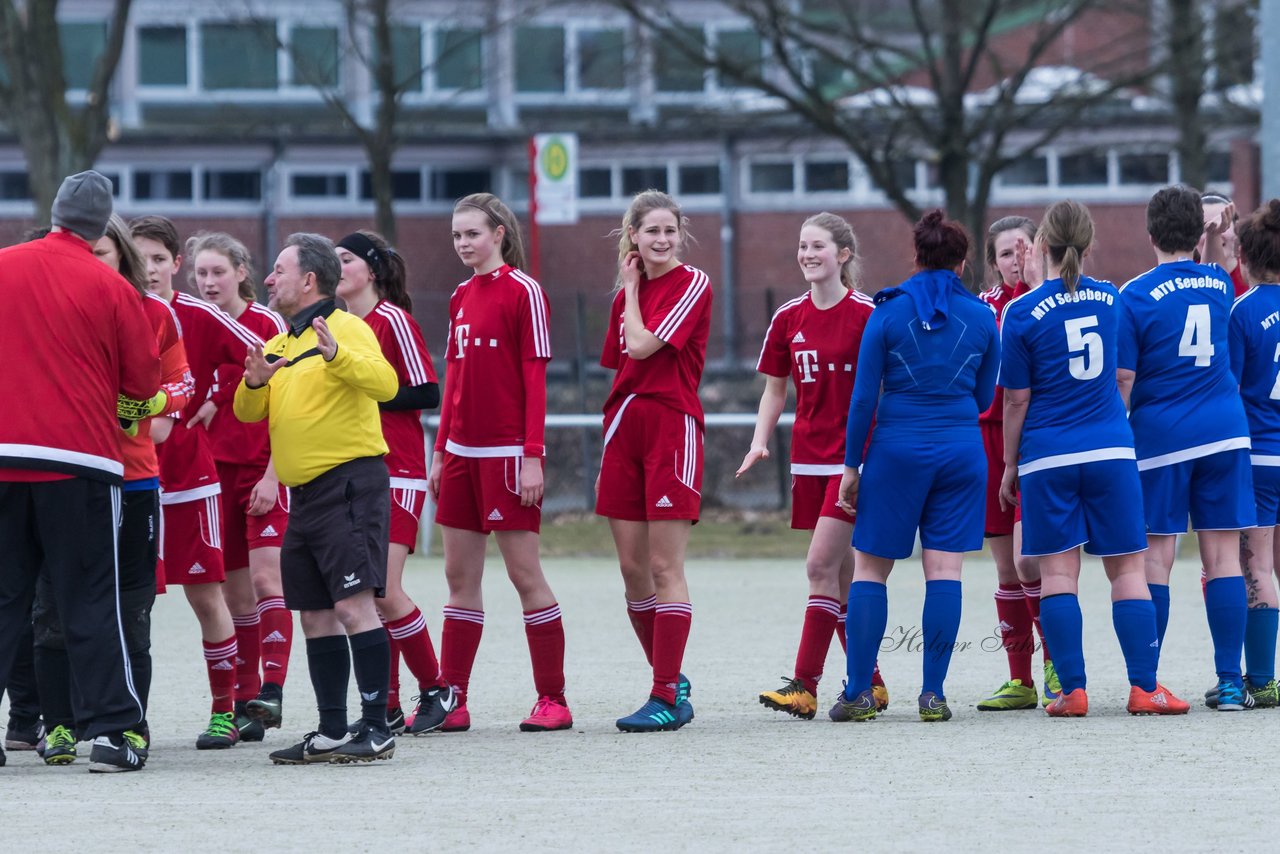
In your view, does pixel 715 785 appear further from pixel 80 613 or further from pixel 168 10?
pixel 168 10

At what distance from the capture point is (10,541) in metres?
6.67

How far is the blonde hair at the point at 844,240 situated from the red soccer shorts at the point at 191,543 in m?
2.72

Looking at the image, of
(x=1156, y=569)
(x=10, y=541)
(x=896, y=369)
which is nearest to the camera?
(x=10, y=541)

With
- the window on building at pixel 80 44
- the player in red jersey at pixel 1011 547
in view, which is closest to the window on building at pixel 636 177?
the window on building at pixel 80 44

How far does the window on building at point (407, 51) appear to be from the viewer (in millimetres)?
25598

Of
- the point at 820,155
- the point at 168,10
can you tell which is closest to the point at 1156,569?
the point at 820,155

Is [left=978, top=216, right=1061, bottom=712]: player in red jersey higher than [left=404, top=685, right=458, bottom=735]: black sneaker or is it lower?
higher

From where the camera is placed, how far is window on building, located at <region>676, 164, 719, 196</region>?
36719mm

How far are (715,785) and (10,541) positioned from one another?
2.63 meters

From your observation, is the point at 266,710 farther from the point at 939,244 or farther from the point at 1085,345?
the point at 1085,345

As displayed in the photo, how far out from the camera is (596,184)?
37094 millimetres

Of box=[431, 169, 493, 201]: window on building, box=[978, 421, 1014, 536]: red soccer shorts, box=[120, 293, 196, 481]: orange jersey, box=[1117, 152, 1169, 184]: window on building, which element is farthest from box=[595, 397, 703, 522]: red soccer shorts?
box=[431, 169, 493, 201]: window on building

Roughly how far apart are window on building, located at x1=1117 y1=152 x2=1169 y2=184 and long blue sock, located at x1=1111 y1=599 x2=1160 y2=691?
19.7 meters

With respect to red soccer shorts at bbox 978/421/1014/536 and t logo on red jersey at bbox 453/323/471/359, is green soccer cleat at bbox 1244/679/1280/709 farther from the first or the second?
t logo on red jersey at bbox 453/323/471/359
